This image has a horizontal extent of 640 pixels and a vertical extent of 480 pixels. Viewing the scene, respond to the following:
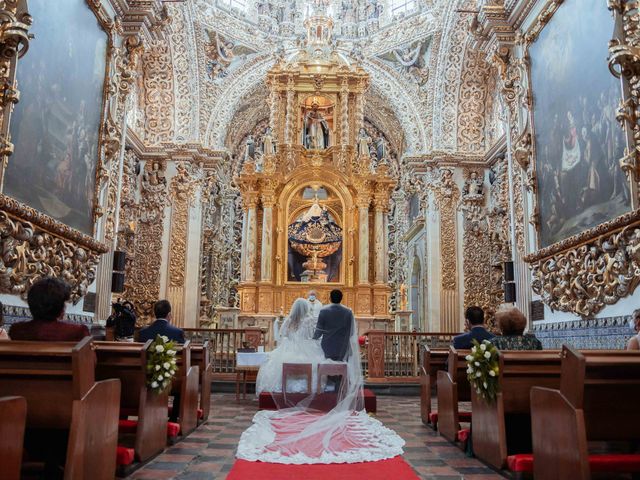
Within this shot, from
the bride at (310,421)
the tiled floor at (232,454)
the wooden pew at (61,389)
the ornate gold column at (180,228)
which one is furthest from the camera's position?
the ornate gold column at (180,228)

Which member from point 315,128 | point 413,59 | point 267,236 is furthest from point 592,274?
point 413,59

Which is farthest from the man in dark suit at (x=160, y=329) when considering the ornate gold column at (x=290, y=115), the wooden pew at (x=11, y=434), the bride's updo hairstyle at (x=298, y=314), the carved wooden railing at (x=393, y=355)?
the ornate gold column at (x=290, y=115)

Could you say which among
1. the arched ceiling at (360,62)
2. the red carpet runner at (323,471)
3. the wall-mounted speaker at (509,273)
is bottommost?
the red carpet runner at (323,471)

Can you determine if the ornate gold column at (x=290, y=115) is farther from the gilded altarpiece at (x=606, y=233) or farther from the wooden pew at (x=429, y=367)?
the wooden pew at (x=429, y=367)

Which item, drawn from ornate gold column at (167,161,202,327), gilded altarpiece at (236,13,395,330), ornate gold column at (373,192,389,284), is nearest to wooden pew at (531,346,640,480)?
gilded altarpiece at (236,13,395,330)

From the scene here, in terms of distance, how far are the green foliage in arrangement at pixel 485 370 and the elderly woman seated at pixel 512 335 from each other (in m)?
0.42

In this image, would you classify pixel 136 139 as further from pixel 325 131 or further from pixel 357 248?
A: pixel 357 248

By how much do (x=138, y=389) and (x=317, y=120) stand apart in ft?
46.1

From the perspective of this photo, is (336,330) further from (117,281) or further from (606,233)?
(117,281)

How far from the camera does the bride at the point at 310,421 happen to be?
15.8 ft

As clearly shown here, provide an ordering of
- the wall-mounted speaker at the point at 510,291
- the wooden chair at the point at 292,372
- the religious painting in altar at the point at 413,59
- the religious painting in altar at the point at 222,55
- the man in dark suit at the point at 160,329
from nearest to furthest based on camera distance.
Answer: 1. the man in dark suit at the point at 160,329
2. the wooden chair at the point at 292,372
3. the wall-mounted speaker at the point at 510,291
4. the religious painting in altar at the point at 222,55
5. the religious painting in altar at the point at 413,59

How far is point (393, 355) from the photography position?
37.5 feet

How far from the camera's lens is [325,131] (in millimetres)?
17859

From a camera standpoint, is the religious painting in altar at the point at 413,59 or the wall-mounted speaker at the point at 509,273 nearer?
the wall-mounted speaker at the point at 509,273
